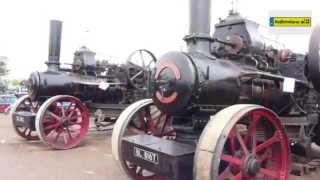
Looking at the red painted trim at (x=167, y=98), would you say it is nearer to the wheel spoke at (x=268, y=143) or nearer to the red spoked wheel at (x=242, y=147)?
the red spoked wheel at (x=242, y=147)

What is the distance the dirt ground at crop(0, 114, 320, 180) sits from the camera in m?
4.34

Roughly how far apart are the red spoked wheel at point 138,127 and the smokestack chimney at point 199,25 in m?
0.75

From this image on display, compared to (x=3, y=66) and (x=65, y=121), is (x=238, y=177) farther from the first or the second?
(x=3, y=66)

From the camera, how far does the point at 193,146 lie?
3191 millimetres

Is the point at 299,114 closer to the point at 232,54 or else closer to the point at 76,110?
the point at 232,54

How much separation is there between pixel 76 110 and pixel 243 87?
4120mm

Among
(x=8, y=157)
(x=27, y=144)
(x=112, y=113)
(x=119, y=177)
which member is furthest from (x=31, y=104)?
(x=119, y=177)

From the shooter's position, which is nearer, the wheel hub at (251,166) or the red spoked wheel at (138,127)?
the wheel hub at (251,166)

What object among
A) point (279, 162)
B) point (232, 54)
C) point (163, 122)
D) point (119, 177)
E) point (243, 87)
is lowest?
point (119, 177)

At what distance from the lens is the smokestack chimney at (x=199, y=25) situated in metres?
3.34

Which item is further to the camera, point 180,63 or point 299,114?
point 299,114

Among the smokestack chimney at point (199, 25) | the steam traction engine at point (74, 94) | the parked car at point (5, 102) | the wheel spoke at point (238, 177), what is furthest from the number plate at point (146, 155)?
the parked car at point (5, 102)

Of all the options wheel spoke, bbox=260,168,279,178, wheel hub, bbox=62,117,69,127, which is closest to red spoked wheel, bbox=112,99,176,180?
wheel spoke, bbox=260,168,279,178

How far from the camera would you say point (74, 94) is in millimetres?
7238
